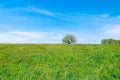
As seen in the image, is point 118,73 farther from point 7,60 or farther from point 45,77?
point 7,60

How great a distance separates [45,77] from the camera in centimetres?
1488

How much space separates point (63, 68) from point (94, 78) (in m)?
2.87

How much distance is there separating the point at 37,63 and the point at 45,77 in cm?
412

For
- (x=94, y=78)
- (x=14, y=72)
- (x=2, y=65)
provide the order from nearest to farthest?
(x=94, y=78) → (x=14, y=72) → (x=2, y=65)

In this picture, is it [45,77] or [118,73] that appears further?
[118,73]

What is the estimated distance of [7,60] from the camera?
65.4ft

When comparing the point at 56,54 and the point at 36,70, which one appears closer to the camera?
the point at 36,70

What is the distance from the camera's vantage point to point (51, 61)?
64.4 feet

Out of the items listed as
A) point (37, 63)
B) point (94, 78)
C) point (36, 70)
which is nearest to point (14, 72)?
point (36, 70)

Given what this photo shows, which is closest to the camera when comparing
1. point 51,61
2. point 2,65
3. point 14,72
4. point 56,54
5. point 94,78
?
point 94,78

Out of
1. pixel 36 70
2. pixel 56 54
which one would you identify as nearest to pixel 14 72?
pixel 36 70

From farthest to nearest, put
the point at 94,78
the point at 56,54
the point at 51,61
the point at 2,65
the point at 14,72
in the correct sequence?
1. the point at 56,54
2. the point at 51,61
3. the point at 2,65
4. the point at 14,72
5. the point at 94,78

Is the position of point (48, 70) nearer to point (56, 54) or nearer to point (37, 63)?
point (37, 63)

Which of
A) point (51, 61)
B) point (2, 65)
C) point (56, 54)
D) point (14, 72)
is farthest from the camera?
point (56, 54)
